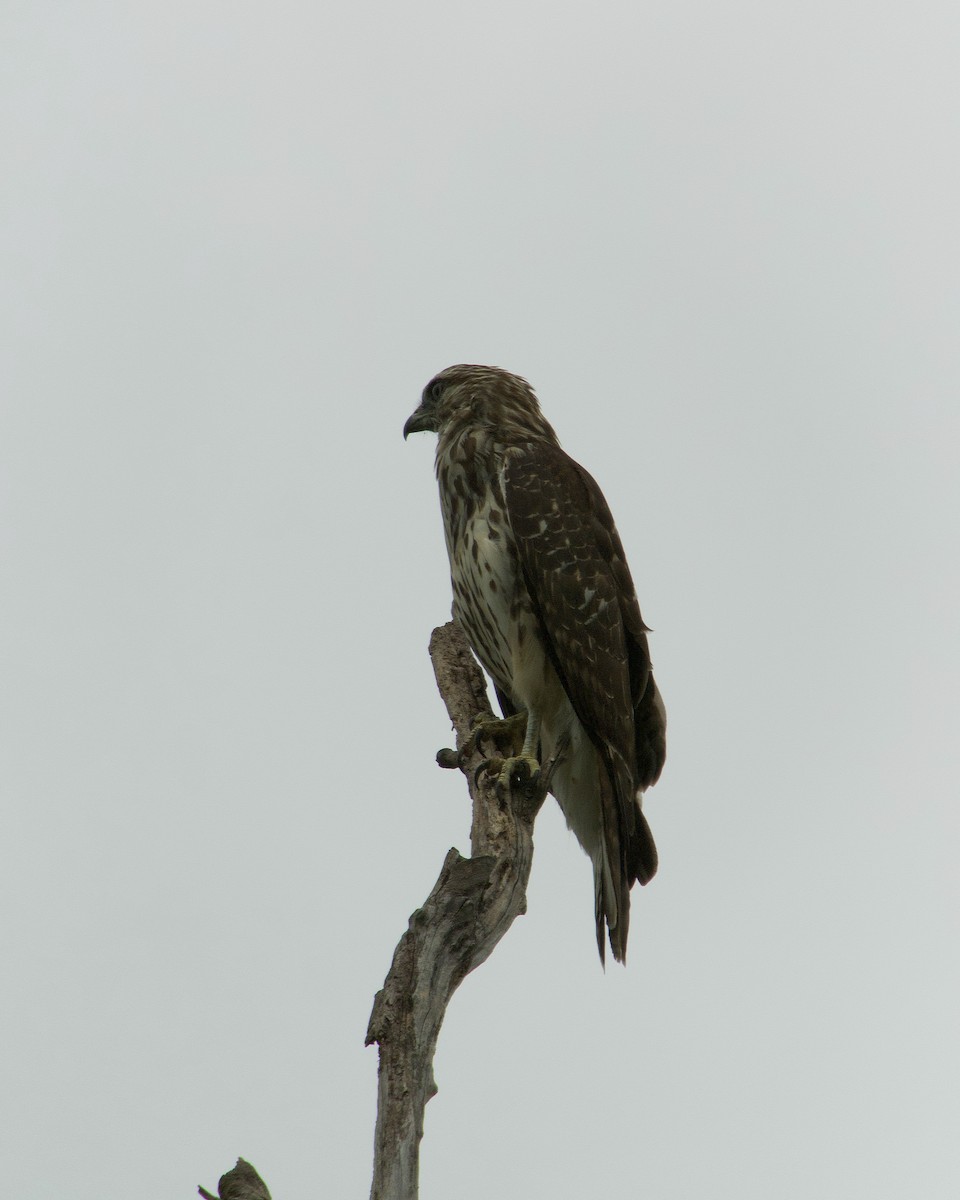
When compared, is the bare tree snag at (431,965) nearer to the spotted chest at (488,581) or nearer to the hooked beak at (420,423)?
the spotted chest at (488,581)

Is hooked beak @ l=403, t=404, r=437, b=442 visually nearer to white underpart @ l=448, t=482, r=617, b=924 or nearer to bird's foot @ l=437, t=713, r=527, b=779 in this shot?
white underpart @ l=448, t=482, r=617, b=924

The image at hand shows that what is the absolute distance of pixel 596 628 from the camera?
600 centimetres

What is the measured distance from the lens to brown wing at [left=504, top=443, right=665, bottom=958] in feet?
A: 19.3

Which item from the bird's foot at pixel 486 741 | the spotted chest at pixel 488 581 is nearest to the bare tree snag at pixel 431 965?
the bird's foot at pixel 486 741

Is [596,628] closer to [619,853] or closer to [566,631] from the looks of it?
[566,631]

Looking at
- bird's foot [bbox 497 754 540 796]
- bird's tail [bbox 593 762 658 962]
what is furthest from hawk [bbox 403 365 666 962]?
bird's foot [bbox 497 754 540 796]

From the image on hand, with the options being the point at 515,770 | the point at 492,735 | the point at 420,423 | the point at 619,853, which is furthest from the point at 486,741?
the point at 420,423

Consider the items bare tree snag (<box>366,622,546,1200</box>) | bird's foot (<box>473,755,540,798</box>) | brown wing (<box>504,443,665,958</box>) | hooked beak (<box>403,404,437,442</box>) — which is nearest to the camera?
bare tree snag (<box>366,622,546,1200</box>)

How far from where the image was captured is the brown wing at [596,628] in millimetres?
5883

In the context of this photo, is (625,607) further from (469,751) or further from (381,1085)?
(381,1085)

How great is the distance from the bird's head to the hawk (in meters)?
0.14

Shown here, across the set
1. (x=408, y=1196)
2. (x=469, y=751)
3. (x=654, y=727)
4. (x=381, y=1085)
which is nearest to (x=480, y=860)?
(x=381, y=1085)

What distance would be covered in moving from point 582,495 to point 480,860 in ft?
8.46

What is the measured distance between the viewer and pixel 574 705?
19.4 ft
